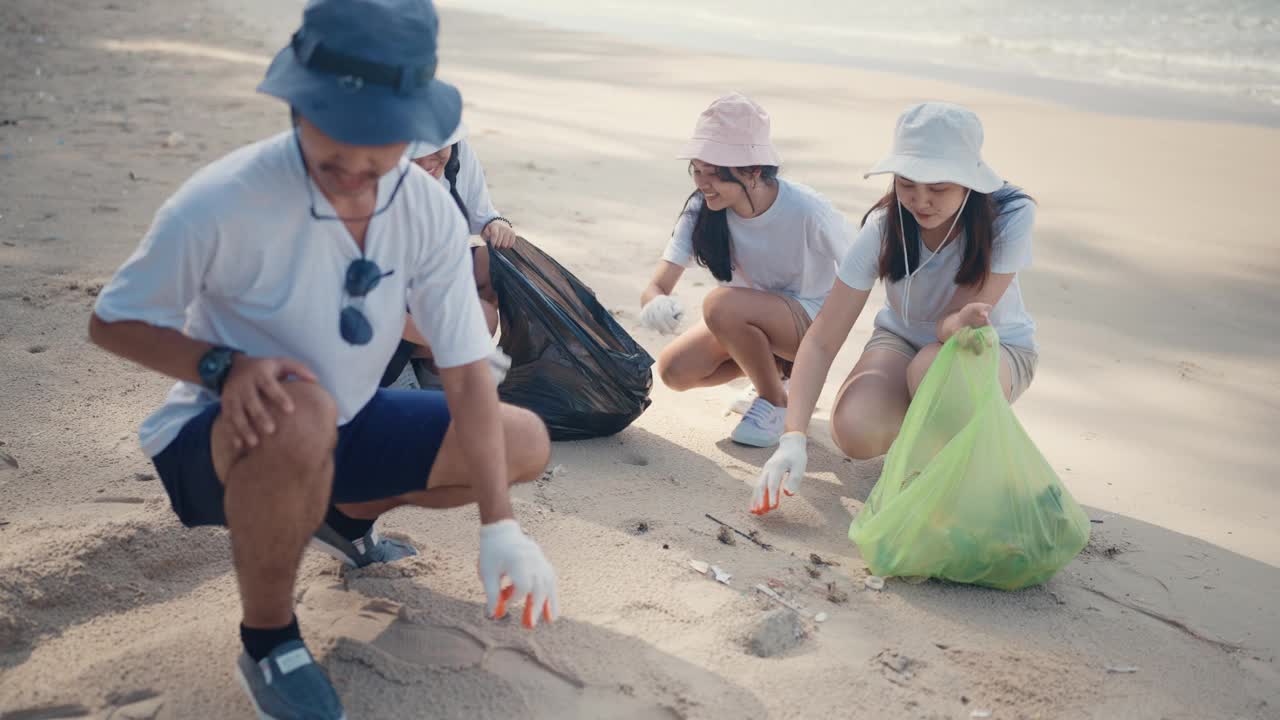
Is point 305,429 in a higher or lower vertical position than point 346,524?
higher

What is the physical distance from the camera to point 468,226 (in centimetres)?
289

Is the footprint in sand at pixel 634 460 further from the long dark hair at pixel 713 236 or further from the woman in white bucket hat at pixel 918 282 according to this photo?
the long dark hair at pixel 713 236

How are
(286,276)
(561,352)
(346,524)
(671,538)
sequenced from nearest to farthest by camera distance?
(286,276) < (346,524) < (671,538) < (561,352)

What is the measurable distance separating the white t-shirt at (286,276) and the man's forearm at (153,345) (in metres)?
0.02

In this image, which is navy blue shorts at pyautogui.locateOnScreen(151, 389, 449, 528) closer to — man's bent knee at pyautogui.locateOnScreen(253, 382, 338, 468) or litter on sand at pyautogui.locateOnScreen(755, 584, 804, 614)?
man's bent knee at pyautogui.locateOnScreen(253, 382, 338, 468)

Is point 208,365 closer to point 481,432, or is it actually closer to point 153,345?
Result: point 153,345

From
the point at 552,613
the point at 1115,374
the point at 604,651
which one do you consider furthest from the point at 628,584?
the point at 1115,374

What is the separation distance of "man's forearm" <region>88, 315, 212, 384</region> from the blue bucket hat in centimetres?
39

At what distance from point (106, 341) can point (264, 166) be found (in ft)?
1.15

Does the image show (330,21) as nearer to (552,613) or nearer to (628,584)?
(552,613)

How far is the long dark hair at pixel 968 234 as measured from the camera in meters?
2.66

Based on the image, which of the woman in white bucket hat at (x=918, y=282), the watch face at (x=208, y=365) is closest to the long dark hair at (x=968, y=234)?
the woman in white bucket hat at (x=918, y=282)

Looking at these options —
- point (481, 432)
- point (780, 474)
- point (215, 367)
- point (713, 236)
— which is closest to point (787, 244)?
point (713, 236)

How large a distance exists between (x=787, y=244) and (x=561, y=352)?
79 cm
